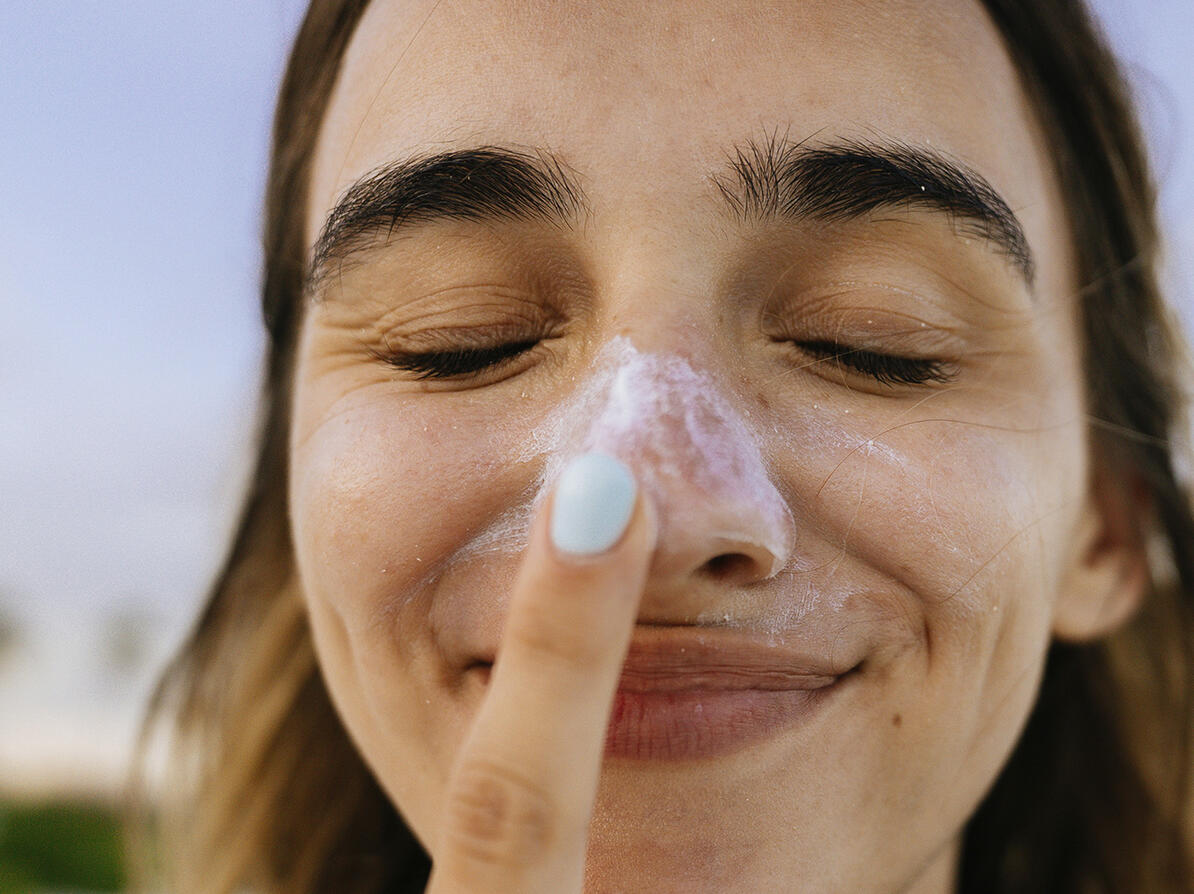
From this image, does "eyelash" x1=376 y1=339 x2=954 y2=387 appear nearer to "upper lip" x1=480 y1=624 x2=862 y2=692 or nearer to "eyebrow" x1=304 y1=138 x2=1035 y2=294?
"eyebrow" x1=304 y1=138 x2=1035 y2=294

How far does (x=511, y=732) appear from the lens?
0.91 meters

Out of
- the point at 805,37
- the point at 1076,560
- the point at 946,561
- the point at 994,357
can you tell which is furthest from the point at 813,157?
the point at 1076,560

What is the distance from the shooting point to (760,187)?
1158mm

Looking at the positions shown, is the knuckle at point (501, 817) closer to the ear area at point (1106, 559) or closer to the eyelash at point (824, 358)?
the eyelash at point (824, 358)

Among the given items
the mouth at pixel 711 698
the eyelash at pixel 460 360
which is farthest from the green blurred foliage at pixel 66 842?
the mouth at pixel 711 698

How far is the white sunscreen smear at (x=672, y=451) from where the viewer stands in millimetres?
1024

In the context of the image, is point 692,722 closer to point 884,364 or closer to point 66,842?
point 884,364

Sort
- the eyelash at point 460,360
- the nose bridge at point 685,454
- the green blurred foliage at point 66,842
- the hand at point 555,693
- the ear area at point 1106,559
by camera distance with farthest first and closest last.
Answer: the green blurred foliage at point 66,842 → the ear area at point 1106,559 → the eyelash at point 460,360 → the nose bridge at point 685,454 → the hand at point 555,693

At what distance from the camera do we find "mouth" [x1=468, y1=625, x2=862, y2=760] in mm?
1128

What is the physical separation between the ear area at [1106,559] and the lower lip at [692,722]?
2.07 ft

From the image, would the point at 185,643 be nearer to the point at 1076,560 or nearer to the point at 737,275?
the point at 737,275

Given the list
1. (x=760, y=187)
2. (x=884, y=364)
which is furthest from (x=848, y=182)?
(x=884, y=364)

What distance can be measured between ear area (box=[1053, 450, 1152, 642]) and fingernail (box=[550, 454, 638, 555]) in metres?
0.93

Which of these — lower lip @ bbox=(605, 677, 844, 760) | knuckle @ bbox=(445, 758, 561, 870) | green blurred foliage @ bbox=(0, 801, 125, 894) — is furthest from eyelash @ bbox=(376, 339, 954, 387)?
green blurred foliage @ bbox=(0, 801, 125, 894)
